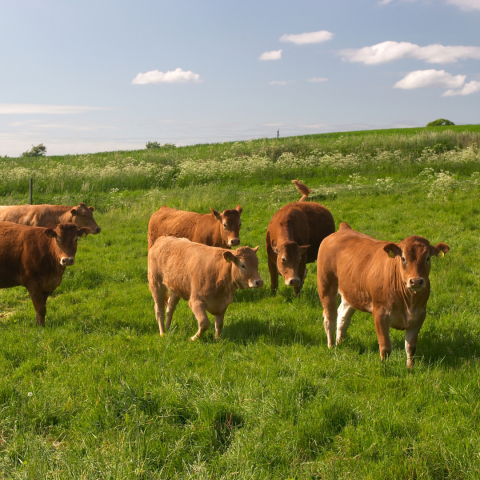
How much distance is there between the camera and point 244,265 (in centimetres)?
622

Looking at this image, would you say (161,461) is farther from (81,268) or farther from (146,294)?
(81,268)

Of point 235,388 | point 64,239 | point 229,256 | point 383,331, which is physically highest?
point 64,239

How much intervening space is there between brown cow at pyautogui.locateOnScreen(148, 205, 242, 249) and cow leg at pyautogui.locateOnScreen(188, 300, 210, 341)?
3.09m

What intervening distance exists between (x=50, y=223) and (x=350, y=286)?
997 cm

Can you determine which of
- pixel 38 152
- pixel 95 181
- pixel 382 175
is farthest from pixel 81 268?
pixel 38 152

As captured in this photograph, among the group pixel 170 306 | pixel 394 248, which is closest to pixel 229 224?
pixel 170 306

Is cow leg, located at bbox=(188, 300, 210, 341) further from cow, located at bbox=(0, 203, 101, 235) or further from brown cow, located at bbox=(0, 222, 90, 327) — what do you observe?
cow, located at bbox=(0, 203, 101, 235)

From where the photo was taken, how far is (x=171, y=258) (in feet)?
23.1

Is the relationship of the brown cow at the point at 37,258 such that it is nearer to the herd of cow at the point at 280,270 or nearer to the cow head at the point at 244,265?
the herd of cow at the point at 280,270

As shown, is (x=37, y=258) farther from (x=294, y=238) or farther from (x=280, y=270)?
(x=294, y=238)

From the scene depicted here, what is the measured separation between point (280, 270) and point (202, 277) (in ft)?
5.25

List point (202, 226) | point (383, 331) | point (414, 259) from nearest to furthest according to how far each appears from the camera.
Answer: point (414, 259) → point (383, 331) → point (202, 226)

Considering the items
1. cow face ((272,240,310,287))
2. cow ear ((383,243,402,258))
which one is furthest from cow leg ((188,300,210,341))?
cow ear ((383,243,402,258))

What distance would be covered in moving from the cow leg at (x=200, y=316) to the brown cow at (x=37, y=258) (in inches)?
95.9
